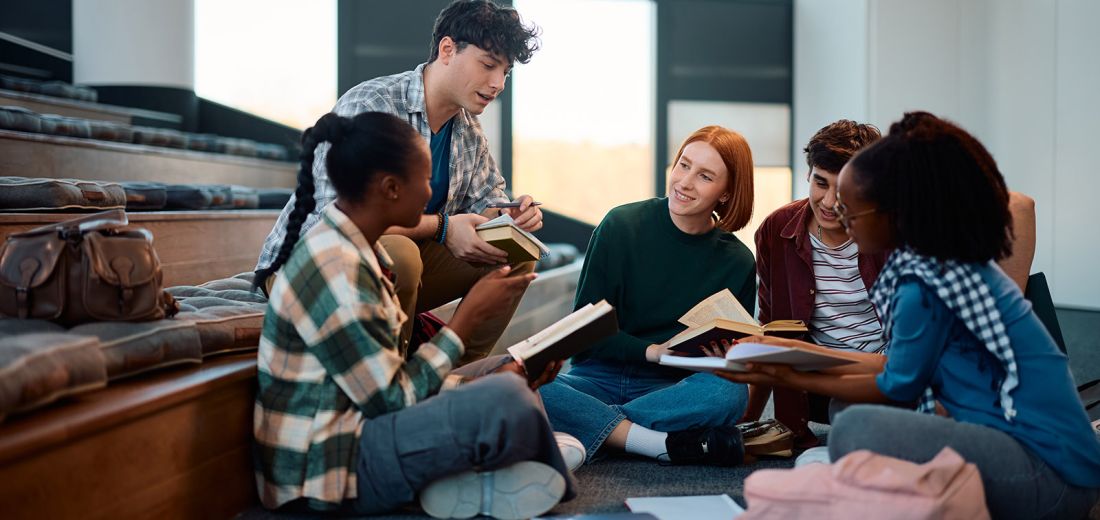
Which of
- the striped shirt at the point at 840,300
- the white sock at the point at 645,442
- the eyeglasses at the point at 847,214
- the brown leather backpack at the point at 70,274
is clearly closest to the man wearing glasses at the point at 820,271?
the striped shirt at the point at 840,300

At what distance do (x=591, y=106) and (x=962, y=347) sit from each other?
467cm

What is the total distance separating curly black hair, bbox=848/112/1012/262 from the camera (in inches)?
55.1

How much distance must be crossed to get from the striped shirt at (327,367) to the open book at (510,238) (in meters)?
0.44

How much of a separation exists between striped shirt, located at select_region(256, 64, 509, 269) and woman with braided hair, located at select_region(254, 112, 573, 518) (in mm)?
425

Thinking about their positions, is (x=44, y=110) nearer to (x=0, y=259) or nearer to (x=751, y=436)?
(x=0, y=259)

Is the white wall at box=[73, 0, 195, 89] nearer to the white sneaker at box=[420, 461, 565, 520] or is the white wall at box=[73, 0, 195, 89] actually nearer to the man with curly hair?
the man with curly hair

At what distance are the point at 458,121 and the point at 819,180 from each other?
0.91m

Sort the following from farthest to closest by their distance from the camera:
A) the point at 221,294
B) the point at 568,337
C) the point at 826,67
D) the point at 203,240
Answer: the point at 826,67 → the point at 203,240 → the point at 221,294 → the point at 568,337

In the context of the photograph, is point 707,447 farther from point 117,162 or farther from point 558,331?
point 117,162

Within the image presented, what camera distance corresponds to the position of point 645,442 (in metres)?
2.00

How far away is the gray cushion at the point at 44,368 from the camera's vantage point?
45.1 inches

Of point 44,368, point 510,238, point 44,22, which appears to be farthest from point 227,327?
point 44,22

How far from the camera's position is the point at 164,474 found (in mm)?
1375

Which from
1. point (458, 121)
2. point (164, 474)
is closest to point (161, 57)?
point (458, 121)
